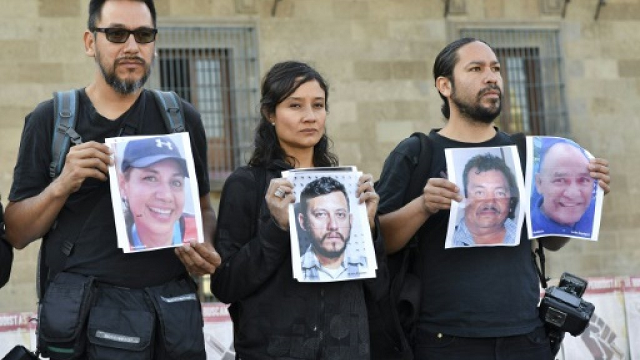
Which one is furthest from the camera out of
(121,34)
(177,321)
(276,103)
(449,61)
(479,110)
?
(449,61)

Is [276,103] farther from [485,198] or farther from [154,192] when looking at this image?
[485,198]

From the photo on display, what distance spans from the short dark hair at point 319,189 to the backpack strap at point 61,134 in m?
0.88

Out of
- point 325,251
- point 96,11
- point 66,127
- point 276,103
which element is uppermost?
point 96,11

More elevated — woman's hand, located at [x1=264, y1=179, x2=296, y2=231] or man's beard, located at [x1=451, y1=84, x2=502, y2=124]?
man's beard, located at [x1=451, y1=84, x2=502, y2=124]

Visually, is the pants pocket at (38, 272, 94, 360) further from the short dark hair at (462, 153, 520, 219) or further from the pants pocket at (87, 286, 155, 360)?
the short dark hair at (462, 153, 520, 219)

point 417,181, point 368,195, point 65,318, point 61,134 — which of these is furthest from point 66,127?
point 417,181

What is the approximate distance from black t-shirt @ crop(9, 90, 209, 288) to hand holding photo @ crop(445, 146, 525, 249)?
4.04 ft

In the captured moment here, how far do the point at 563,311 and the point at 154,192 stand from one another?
1.87 meters

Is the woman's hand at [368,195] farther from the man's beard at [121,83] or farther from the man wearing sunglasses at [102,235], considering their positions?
the man's beard at [121,83]

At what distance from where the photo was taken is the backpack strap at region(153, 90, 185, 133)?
4258mm

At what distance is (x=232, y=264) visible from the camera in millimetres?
4270

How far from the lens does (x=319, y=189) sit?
4.31m

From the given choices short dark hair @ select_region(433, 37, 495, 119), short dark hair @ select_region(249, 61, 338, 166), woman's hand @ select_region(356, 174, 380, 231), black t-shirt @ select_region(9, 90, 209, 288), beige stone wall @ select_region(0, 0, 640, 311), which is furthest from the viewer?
beige stone wall @ select_region(0, 0, 640, 311)

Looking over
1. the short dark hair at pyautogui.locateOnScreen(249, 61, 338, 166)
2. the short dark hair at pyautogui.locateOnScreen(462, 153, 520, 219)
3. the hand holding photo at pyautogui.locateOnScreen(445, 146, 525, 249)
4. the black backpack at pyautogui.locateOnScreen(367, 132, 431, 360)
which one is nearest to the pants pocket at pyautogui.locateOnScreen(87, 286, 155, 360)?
the short dark hair at pyautogui.locateOnScreen(249, 61, 338, 166)
